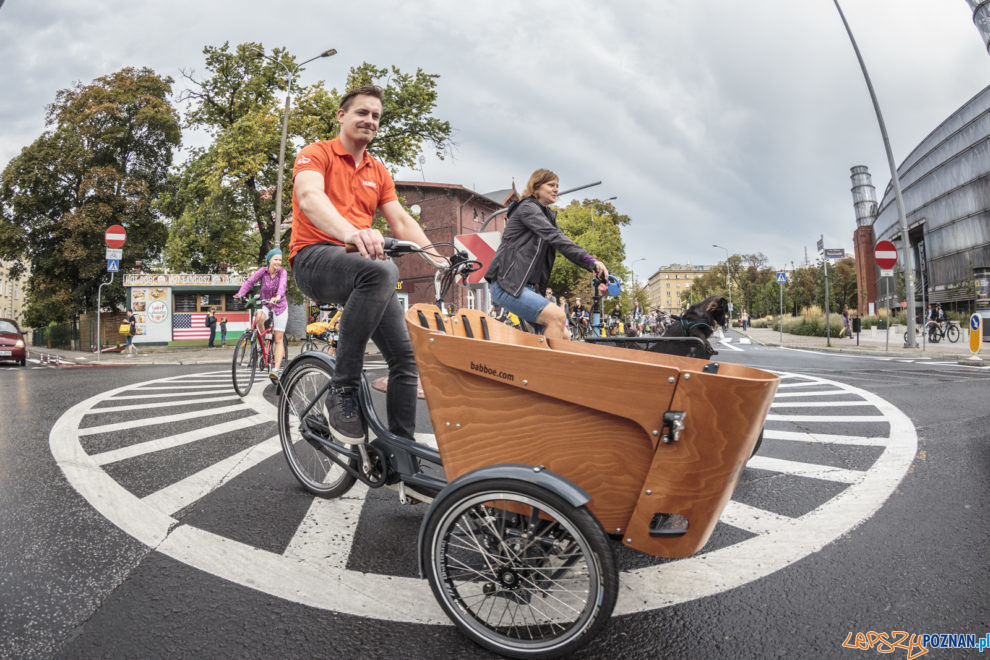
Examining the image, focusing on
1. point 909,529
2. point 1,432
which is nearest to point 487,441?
point 909,529

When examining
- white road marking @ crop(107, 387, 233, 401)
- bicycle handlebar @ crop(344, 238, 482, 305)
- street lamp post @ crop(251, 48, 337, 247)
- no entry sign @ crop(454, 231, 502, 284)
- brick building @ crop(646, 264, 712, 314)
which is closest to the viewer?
bicycle handlebar @ crop(344, 238, 482, 305)

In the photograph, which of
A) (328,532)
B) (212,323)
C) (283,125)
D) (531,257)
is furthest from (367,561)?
(212,323)

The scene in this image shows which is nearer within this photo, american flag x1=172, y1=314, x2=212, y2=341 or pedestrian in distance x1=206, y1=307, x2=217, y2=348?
pedestrian in distance x1=206, y1=307, x2=217, y2=348

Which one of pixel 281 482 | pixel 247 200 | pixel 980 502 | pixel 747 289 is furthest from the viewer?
pixel 747 289

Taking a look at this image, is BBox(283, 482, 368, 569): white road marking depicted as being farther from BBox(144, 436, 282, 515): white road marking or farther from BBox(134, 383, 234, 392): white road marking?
BBox(134, 383, 234, 392): white road marking

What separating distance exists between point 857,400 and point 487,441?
20.8 ft

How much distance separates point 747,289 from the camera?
88062 mm

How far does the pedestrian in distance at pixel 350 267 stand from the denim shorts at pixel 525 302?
148 cm

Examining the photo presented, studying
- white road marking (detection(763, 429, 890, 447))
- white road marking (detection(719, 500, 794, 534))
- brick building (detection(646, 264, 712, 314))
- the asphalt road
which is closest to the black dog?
white road marking (detection(763, 429, 890, 447))

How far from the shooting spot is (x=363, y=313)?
2.55 metres

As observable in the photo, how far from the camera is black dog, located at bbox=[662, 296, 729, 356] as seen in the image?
16.5ft

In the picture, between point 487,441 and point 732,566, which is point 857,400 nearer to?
point 732,566

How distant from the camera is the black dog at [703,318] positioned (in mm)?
5031

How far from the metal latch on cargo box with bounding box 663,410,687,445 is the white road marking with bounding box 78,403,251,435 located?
199 inches
